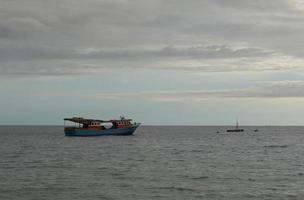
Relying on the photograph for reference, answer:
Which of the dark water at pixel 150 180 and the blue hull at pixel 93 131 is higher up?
the blue hull at pixel 93 131

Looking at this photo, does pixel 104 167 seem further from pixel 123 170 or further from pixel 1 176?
pixel 1 176

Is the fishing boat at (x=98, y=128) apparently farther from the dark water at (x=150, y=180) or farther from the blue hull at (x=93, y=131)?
the dark water at (x=150, y=180)

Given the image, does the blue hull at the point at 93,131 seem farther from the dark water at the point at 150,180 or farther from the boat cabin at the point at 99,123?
the dark water at the point at 150,180

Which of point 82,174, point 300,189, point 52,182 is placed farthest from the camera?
point 82,174

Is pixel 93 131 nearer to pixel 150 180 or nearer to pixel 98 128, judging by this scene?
pixel 98 128

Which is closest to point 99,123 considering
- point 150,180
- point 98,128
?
point 98,128

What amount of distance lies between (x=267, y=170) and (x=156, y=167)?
10.2 metres

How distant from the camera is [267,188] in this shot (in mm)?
34469

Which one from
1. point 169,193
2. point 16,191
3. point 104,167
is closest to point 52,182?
point 16,191

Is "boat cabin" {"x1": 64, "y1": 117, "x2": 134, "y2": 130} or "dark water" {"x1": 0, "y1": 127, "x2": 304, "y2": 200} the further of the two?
"boat cabin" {"x1": 64, "y1": 117, "x2": 134, "y2": 130}

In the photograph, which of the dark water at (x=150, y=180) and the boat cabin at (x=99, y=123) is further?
the boat cabin at (x=99, y=123)

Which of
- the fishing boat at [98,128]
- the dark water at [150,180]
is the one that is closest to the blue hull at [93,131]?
the fishing boat at [98,128]

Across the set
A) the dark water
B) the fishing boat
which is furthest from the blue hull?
the dark water

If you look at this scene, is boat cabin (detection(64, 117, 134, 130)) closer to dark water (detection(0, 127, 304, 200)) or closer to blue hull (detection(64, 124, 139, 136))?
blue hull (detection(64, 124, 139, 136))
